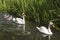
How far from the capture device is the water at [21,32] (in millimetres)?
8324

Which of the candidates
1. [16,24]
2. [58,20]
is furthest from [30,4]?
[58,20]

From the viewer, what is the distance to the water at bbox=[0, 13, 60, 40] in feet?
27.3

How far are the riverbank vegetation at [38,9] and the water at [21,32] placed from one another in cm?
31

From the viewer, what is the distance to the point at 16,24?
999cm

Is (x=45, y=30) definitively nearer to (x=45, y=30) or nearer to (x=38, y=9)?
(x=45, y=30)

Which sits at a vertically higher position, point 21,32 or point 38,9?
point 38,9

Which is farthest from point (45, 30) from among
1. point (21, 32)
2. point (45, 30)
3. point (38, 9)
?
point (38, 9)

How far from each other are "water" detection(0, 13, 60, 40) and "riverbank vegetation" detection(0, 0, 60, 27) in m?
0.31

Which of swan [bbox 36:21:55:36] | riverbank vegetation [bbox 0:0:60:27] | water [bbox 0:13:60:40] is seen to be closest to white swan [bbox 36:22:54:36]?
swan [bbox 36:21:55:36]

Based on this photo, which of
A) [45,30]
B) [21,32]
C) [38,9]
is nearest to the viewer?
[45,30]

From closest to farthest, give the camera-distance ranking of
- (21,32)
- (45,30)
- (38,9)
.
Answer: 1. (45,30)
2. (21,32)
3. (38,9)

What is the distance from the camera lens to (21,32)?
29.1ft

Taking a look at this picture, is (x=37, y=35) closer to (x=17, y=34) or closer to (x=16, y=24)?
(x=17, y=34)

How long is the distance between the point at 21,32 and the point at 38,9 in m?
1.26
